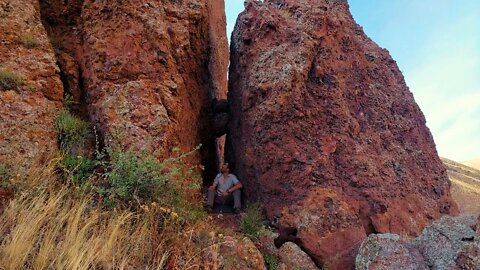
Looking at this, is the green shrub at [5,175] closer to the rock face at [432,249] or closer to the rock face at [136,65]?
the rock face at [136,65]

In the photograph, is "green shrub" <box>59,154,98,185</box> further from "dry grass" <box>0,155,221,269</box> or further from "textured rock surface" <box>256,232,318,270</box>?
"textured rock surface" <box>256,232,318,270</box>

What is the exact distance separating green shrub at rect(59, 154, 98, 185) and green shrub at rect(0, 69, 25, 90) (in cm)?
131

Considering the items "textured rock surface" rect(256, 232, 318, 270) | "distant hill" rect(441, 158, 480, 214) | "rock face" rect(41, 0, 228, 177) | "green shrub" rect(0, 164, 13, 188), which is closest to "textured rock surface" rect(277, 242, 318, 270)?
"textured rock surface" rect(256, 232, 318, 270)

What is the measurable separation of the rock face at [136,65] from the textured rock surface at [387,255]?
10.3 ft

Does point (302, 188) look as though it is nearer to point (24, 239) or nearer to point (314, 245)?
point (314, 245)

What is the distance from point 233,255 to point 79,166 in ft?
7.59

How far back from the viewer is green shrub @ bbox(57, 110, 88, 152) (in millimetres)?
5973

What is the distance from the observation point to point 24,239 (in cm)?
356

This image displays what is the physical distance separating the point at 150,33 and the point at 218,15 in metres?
4.65

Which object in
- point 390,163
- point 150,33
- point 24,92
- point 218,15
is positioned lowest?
point 390,163

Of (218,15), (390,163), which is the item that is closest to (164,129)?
(390,163)

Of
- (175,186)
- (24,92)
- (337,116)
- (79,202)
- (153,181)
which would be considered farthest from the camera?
(337,116)

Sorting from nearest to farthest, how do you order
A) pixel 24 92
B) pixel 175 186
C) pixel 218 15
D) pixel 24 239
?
1. pixel 24 239
2. pixel 175 186
3. pixel 24 92
4. pixel 218 15

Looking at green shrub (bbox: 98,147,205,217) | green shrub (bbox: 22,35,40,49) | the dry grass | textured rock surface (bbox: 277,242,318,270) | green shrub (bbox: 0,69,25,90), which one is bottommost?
textured rock surface (bbox: 277,242,318,270)
